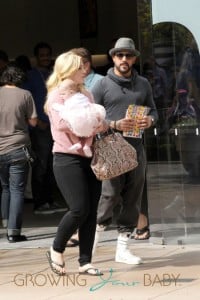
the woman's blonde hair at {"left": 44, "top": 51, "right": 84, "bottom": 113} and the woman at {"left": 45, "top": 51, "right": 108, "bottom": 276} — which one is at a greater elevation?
the woman's blonde hair at {"left": 44, "top": 51, "right": 84, "bottom": 113}

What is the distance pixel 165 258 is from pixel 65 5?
10675 mm

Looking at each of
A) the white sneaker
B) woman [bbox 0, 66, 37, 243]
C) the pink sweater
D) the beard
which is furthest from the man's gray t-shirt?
the pink sweater

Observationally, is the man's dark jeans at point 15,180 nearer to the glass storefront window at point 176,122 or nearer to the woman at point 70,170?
the glass storefront window at point 176,122

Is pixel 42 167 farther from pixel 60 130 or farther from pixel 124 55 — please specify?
pixel 60 130

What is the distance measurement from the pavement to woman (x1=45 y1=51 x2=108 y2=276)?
1.10ft

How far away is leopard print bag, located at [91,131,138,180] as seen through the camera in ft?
20.4

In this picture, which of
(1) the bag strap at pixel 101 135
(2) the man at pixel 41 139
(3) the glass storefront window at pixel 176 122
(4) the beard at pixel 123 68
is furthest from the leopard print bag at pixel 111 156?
(2) the man at pixel 41 139

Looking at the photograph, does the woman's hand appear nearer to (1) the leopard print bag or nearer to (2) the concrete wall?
(1) the leopard print bag

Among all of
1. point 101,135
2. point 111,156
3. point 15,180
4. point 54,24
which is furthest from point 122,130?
point 54,24

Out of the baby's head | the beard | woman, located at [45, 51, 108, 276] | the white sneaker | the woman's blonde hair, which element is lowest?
the white sneaker

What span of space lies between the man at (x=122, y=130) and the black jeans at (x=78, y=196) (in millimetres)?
518

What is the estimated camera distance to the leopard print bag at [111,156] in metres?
6.23

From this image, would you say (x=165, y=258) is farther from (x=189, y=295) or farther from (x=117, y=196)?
(x=189, y=295)

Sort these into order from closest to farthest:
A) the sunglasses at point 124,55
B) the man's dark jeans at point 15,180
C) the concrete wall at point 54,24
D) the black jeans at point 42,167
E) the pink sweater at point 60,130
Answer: the pink sweater at point 60,130
the sunglasses at point 124,55
the man's dark jeans at point 15,180
the black jeans at point 42,167
the concrete wall at point 54,24
